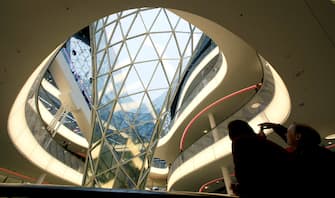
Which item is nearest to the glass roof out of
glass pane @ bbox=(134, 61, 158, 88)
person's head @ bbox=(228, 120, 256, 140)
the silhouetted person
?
glass pane @ bbox=(134, 61, 158, 88)

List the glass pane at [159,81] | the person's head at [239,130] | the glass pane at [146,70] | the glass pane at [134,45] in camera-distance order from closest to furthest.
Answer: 1. the person's head at [239,130]
2. the glass pane at [134,45]
3. the glass pane at [146,70]
4. the glass pane at [159,81]

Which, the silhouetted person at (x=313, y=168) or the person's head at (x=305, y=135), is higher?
the person's head at (x=305, y=135)

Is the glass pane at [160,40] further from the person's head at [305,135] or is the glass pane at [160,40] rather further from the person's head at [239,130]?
the person's head at [305,135]

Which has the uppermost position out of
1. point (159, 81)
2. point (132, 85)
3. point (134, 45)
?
point (134, 45)

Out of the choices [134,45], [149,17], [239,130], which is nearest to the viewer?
[239,130]

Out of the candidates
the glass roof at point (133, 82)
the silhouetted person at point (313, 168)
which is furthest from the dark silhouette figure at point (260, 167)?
the glass roof at point (133, 82)

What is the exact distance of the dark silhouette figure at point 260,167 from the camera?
2213 mm

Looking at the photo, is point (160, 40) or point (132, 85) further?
point (132, 85)

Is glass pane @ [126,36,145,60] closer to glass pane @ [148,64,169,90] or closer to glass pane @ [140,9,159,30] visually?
glass pane @ [140,9,159,30]

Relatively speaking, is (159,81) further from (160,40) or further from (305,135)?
(305,135)

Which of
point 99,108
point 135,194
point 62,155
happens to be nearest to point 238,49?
point 99,108

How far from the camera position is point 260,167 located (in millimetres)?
2369

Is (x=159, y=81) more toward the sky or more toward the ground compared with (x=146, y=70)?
more toward the ground

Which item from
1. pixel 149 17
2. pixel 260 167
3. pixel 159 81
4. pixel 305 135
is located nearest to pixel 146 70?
pixel 159 81
